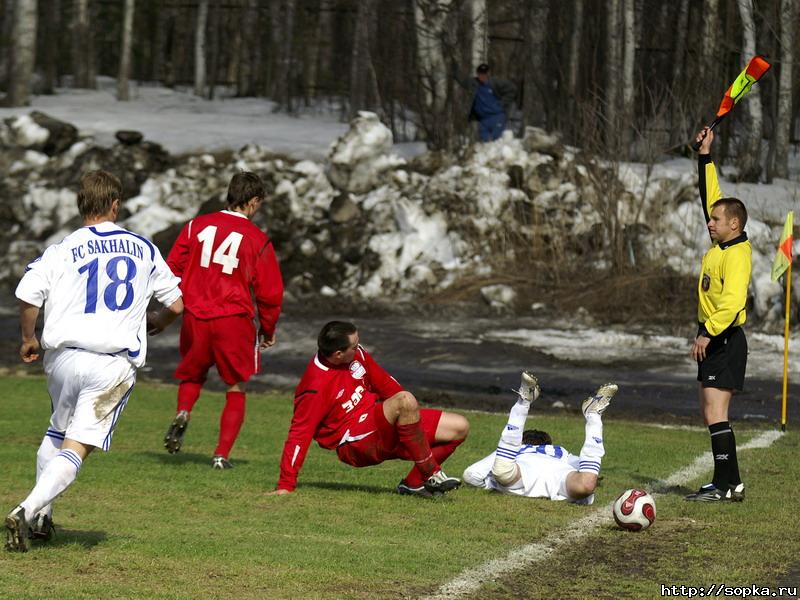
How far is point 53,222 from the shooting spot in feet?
92.0

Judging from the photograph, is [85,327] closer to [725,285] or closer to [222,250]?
[222,250]

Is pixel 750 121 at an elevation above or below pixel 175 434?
above

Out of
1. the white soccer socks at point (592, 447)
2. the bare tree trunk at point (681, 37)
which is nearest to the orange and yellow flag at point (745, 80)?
the white soccer socks at point (592, 447)

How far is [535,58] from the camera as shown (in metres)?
31.8

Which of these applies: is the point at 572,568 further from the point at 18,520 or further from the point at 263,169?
the point at 263,169

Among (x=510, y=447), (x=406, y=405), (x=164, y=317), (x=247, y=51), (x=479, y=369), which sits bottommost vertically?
(x=479, y=369)

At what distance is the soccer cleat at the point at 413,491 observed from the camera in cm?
879

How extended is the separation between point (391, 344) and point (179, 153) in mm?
12117

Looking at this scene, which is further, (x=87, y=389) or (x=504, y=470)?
(x=504, y=470)

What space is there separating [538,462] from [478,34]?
73.4 ft

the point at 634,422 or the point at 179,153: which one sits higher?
the point at 179,153

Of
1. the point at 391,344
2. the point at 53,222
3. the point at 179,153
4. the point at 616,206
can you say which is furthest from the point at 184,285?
the point at 179,153

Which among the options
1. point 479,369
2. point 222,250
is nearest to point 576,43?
point 479,369

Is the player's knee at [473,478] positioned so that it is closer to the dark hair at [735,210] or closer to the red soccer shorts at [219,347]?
the red soccer shorts at [219,347]
